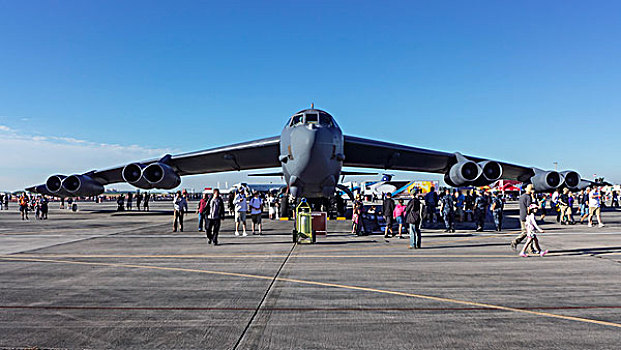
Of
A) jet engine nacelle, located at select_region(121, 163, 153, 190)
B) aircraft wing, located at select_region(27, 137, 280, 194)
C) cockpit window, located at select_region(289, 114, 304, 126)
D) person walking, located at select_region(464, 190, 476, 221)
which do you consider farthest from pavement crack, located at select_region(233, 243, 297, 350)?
jet engine nacelle, located at select_region(121, 163, 153, 190)

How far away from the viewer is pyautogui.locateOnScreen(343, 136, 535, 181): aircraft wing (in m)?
19.5

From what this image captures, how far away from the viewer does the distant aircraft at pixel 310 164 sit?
1397 centimetres

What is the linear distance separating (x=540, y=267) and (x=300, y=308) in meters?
5.16

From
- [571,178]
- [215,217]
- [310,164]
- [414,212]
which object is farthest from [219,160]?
[571,178]

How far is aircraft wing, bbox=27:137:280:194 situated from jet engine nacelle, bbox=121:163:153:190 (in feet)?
1.35

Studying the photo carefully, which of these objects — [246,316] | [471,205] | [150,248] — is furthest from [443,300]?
[471,205]

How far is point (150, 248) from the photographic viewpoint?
1052cm

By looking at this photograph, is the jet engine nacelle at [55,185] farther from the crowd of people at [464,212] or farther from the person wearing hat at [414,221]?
the person wearing hat at [414,221]

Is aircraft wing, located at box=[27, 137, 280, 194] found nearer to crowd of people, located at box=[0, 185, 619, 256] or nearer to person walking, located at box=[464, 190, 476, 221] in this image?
crowd of people, located at box=[0, 185, 619, 256]

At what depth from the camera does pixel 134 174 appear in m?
20.3

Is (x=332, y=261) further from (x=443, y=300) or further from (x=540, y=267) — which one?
(x=540, y=267)

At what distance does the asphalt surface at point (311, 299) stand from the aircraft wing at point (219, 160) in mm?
10210

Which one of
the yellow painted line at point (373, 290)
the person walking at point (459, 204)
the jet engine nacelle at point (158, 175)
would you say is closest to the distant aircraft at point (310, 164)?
the jet engine nacelle at point (158, 175)

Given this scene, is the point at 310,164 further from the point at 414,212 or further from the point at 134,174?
the point at 134,174
